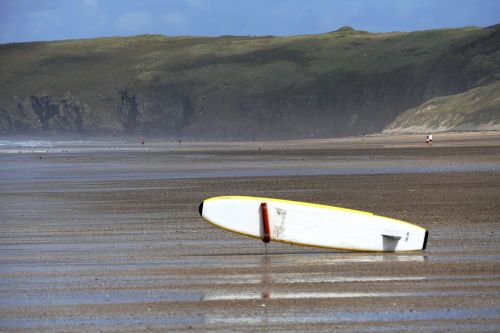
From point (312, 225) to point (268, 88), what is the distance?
145970 millimetres

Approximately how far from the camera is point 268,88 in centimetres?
16075

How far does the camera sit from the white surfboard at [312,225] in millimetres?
14977

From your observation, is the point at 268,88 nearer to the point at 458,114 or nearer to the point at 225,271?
the point at 458,114

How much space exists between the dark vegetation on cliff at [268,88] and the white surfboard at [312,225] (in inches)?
4368

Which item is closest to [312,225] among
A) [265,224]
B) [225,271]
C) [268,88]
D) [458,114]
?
[265,224]

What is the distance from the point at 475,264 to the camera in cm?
1340

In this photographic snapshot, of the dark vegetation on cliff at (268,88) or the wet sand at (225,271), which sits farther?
the dark vegetation on cliff at (268,88)

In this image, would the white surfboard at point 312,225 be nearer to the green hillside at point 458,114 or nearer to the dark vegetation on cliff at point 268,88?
the green hillside at point 458,114

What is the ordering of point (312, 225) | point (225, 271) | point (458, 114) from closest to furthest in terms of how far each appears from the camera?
point (225, 271), point (312, 225), point (458, 114)

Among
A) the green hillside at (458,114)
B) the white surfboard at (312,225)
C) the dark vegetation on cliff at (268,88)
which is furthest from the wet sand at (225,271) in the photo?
the dark vegetation on cliff at (268,88)

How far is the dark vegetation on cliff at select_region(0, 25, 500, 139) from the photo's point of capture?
141125 millimetres

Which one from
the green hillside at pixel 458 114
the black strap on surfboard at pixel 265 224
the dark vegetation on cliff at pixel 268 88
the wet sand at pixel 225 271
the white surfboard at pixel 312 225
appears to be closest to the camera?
the wet sand at pixel 225 271

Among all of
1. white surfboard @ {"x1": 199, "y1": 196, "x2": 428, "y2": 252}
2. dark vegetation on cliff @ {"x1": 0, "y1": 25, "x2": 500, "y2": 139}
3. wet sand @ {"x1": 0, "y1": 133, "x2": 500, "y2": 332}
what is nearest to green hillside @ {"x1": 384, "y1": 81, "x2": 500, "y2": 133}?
dark vegetation on cliff @ {"x1": 0, "y1": 25, "x2": 500, "y2": 139}

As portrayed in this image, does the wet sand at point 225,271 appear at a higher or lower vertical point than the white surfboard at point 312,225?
lower
